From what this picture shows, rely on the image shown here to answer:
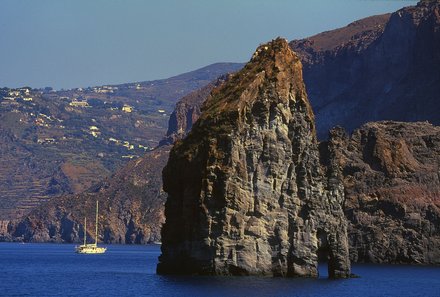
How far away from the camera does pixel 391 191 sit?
17100cm

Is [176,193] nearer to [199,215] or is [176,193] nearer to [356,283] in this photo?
[199,215]

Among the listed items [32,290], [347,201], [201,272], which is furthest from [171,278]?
[347,201]

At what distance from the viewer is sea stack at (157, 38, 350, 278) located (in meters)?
102

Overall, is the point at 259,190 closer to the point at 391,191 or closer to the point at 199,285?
the point at 199,285

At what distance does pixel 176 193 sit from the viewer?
362 feet

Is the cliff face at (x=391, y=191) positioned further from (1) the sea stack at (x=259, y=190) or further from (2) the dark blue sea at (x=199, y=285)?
(1) the sea stack at (x=259, y=190)

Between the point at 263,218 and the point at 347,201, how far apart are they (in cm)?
6801

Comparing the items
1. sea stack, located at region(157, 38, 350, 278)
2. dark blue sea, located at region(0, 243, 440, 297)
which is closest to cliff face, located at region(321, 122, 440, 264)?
dark blue sea, located at region(0, 243, 440, 297)

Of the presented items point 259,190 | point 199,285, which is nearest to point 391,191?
point 259,190

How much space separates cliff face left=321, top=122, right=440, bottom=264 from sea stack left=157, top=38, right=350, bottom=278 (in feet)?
164

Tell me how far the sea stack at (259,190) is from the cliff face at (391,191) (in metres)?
50.1

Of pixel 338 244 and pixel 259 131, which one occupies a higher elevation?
pixel 259 131

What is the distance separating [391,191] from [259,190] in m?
70.2

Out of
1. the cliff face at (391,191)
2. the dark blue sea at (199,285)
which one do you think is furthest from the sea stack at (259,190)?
the cliff face at (391,191)
